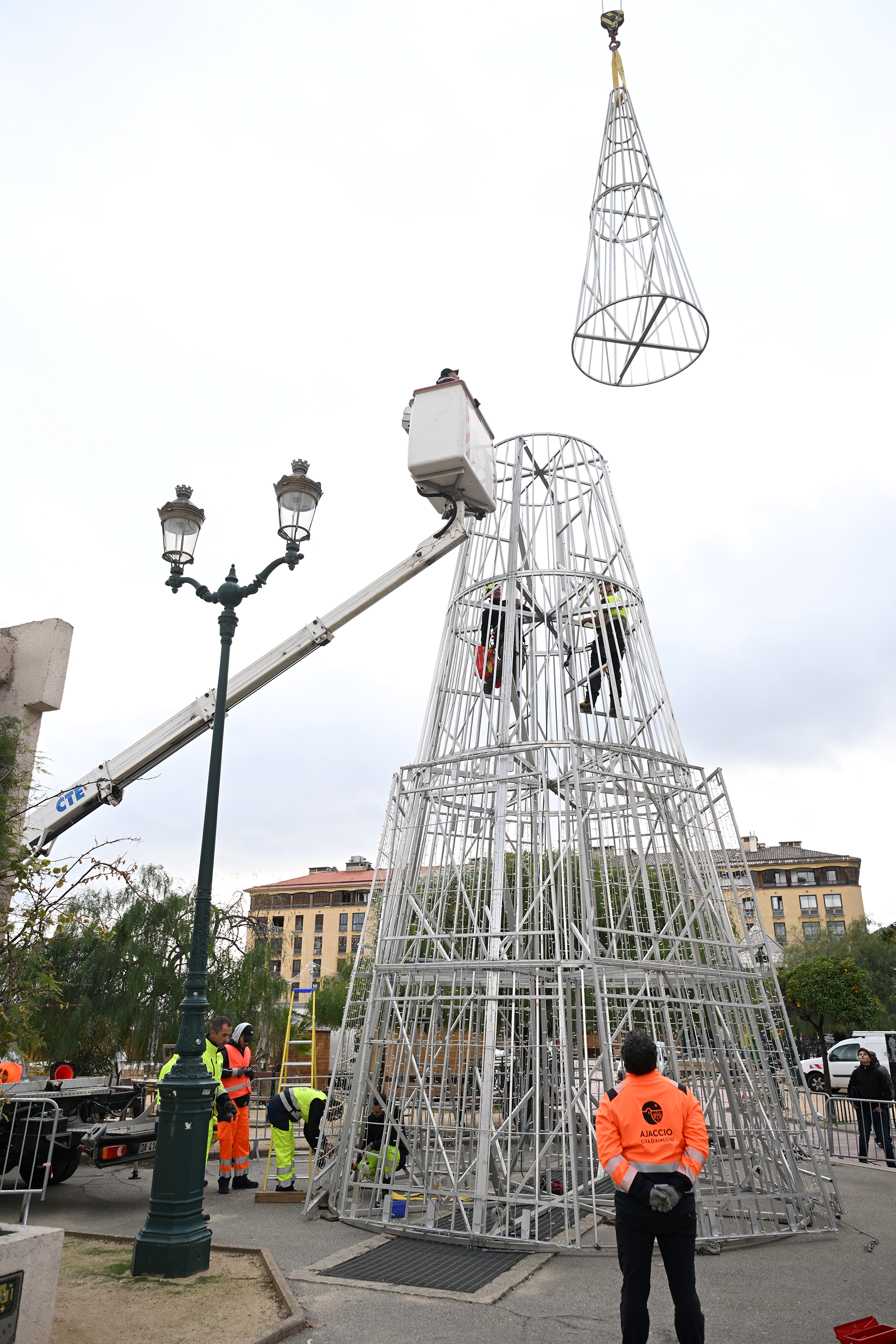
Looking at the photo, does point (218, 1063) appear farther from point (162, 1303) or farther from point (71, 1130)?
point (162, 1303)

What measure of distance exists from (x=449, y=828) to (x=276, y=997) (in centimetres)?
1370

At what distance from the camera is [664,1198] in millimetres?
3980

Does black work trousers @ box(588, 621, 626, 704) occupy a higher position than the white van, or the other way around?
black work trousers @ box(588, 621, 626, 704)

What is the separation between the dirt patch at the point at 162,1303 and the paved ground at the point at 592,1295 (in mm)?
332

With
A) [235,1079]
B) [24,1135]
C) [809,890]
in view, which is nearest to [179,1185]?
[24,1135]

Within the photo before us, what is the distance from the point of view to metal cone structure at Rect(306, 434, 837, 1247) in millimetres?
7238

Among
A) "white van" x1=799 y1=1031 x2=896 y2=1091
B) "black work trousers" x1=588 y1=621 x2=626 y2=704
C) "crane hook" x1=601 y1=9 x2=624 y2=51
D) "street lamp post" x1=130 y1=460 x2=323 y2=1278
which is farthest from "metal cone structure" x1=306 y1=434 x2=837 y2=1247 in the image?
"white van" x1=799 y1=1031 x2=896 y2=1091

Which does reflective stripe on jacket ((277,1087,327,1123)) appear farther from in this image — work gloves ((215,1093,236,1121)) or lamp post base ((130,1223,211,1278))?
lamp post base ((130,1223,211,1278))

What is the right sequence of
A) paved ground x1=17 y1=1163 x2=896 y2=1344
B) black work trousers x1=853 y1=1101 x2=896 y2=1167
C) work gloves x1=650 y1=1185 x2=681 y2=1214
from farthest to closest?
black work trousers x1=853 y1=1101 x2=896 y2=1167 < paved ground x1=17 y1=1163 x2=896 y2=1344 < work gloves x1=650 y1=1185 x2=681 y2=1214

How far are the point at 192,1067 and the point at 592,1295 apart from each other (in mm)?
3123

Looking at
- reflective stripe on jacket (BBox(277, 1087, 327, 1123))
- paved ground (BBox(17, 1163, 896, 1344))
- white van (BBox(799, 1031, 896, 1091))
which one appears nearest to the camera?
paved ground (BBox(17, 1163, 896, 1344))

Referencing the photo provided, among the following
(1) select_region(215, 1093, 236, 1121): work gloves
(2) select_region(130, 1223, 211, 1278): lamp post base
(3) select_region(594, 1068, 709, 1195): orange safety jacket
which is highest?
(3) select_region(594, 1068, 709, 1195): orange safety jacket

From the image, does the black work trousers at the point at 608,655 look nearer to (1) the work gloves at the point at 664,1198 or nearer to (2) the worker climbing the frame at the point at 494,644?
(2) the worker climbing the frame at the point at 494,644

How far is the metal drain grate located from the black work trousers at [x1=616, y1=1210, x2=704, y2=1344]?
7.08 ft
